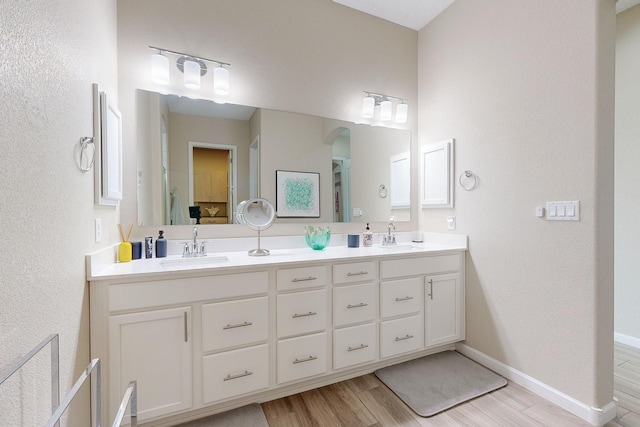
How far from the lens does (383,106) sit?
2656 millimetres

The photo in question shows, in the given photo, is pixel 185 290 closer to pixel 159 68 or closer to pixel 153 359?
pixel 153 359

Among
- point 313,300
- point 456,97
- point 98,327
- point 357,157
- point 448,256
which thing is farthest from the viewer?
point 357,157

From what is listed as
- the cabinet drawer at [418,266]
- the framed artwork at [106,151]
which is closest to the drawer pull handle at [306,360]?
the cabinet drawer at [418,266]

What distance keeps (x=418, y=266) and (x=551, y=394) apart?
104 centimetres

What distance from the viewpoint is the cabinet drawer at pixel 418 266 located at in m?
2.02

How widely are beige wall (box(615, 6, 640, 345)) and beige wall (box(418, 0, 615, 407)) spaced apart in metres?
1.30

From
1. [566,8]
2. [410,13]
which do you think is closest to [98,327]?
[566,8]

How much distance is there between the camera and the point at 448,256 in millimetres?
2273

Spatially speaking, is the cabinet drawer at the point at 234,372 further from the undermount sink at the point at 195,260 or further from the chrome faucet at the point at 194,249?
the chrome faucet at the point at 194,249

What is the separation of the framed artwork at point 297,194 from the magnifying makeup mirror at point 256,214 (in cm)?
14

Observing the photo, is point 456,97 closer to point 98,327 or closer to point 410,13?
point 410,13

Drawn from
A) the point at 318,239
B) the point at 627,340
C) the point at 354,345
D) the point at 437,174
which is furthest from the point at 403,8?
the point at 627,340

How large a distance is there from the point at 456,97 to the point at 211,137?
6.52 ft

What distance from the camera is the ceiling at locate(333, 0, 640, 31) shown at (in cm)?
246
